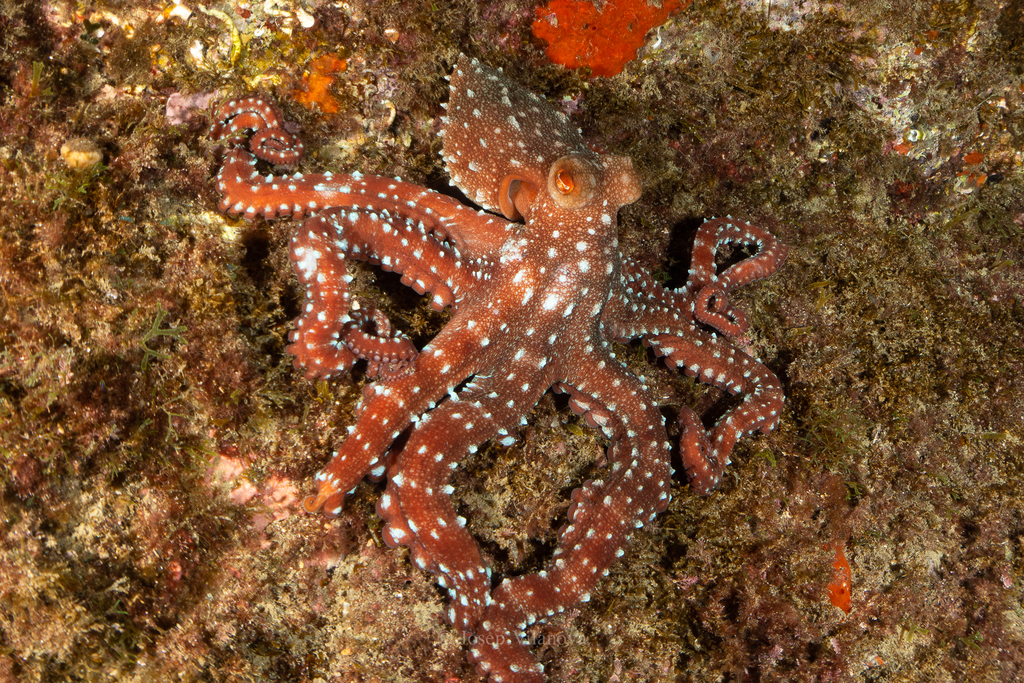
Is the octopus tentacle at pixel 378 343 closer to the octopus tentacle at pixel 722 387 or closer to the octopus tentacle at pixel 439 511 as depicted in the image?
the octopus tentacle at pixel 439 511

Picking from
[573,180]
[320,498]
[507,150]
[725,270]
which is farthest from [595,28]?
[320,498]

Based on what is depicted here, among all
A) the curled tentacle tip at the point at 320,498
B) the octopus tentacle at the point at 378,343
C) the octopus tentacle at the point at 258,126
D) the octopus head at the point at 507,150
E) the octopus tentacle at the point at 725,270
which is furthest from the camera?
the octopus tentacle at the point at 725,270

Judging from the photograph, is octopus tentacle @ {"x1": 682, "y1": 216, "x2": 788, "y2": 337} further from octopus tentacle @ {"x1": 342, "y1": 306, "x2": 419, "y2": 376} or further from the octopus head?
octopus tentacle @ {"x1": 342, "y1": 306, "x2": 419, "y2": 376}

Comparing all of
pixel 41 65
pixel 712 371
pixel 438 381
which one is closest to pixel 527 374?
pixel 438 381

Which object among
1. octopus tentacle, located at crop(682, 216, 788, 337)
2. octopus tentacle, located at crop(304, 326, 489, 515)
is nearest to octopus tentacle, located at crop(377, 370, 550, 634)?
octopus tentacle, located at crop(304, 326, 489, 515)

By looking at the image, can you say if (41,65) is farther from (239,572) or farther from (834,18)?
(834,18)

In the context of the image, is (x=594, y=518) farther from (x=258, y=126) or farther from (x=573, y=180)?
(x=258, y=126)

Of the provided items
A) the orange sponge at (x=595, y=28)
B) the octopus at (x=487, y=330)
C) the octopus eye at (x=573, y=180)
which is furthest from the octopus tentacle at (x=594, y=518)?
the orange sponge at (x=595, y=28)
